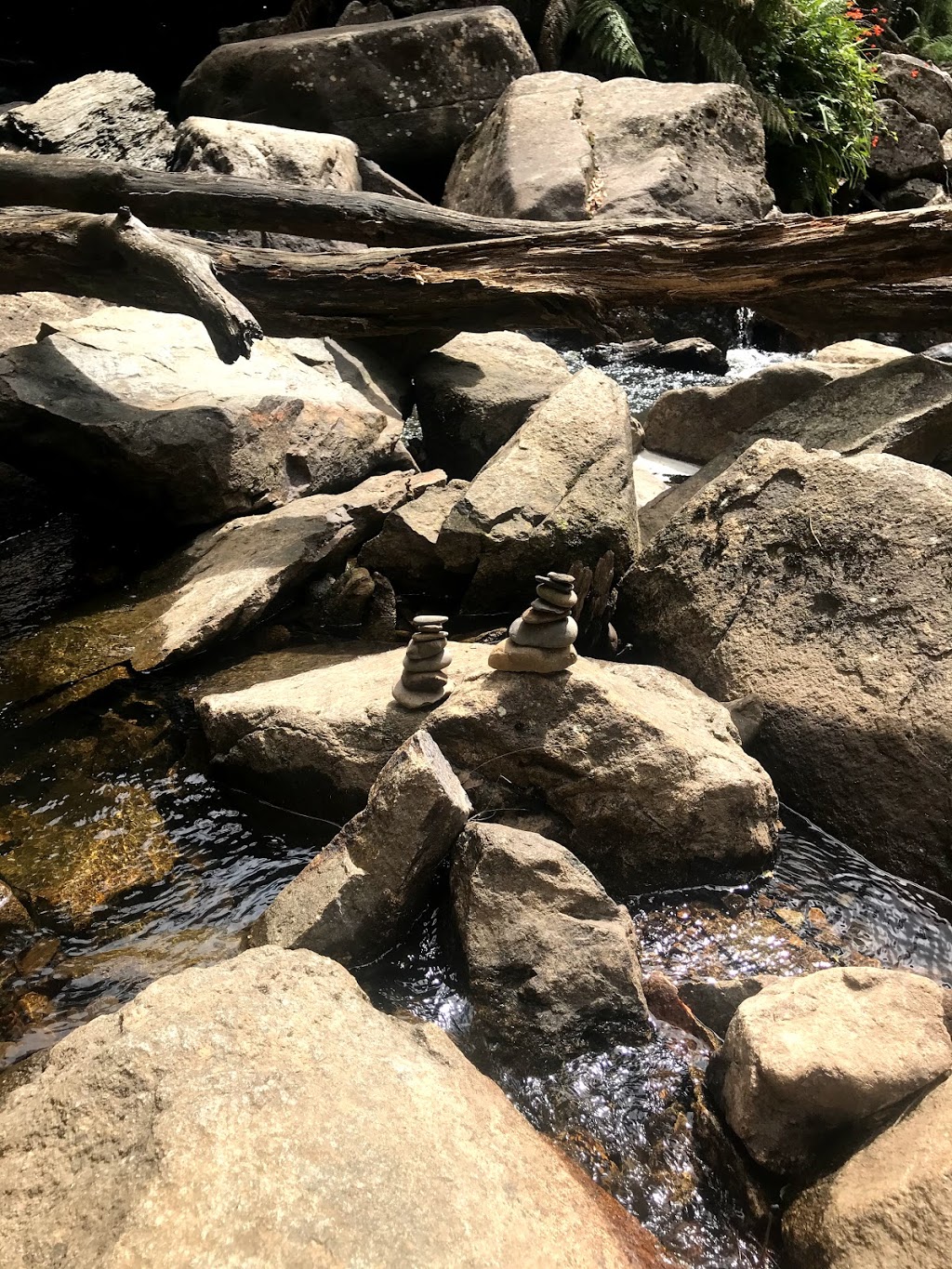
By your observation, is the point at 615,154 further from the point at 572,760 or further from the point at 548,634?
the point at 572,760

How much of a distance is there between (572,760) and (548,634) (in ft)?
1.44

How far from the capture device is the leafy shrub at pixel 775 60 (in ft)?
37.6

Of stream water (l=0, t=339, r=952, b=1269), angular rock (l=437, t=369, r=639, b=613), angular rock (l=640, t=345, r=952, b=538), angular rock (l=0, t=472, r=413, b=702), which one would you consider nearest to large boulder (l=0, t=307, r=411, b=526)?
angular rock (l=0, t=472, r=413, b=702)

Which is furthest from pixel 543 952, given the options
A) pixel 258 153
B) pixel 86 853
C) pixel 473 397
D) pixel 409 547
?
pixel 258 153

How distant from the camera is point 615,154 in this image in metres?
8.88

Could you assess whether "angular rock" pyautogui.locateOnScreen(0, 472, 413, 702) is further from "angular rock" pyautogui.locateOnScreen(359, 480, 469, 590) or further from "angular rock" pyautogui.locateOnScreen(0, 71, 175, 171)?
"angular rock" pyautogui.locateOnScreen(0, 71, 175, 171)

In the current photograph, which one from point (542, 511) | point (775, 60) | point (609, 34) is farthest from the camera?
point (775, 60)

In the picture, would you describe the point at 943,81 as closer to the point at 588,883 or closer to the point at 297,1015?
the point at 588,883

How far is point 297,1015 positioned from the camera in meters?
2.22

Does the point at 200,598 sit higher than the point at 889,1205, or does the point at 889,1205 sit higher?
the point at 889,1205

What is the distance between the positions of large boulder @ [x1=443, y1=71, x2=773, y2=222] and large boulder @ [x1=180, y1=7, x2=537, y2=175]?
1.92 feet

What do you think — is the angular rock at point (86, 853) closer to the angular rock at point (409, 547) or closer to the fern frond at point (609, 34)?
the angular rock at point (409, 547)

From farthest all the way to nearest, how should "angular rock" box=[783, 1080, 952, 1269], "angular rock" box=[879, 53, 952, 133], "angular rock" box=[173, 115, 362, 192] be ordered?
"angular rock" box=[879, 53, 952, 133] < "angular rock" box=[173, 115, 362, 192] < "angular rock" box=[783, 1080, 952, 1269]

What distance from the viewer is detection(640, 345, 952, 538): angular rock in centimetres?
496
